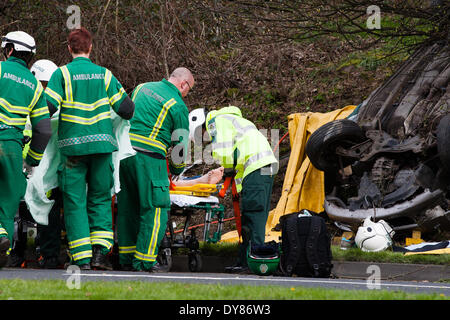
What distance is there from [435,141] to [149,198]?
4.69 metres

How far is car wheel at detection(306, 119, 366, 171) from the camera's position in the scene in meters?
12.9

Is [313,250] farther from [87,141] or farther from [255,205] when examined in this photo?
[87,141]

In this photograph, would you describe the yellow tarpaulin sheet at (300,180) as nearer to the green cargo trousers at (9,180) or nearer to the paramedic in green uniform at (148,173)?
the paramedic in green uniform at (148,173)

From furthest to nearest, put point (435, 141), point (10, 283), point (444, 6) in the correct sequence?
point (444, 6), point (435, 141), point (10, 283)

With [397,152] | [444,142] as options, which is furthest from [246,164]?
[397,152]

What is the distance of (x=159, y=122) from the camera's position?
30.8 feet

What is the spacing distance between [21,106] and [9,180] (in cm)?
69

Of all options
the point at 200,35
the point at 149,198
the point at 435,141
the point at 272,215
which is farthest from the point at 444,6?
the point at 200,35

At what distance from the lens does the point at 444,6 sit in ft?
42.8

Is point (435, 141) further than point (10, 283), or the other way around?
point (435, 141)

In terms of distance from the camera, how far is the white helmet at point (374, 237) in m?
10.9

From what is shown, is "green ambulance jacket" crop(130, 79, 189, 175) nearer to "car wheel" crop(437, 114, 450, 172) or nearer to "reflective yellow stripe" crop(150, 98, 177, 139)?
"reflective yellow stripe" crop(150, 98, 177, 139)
